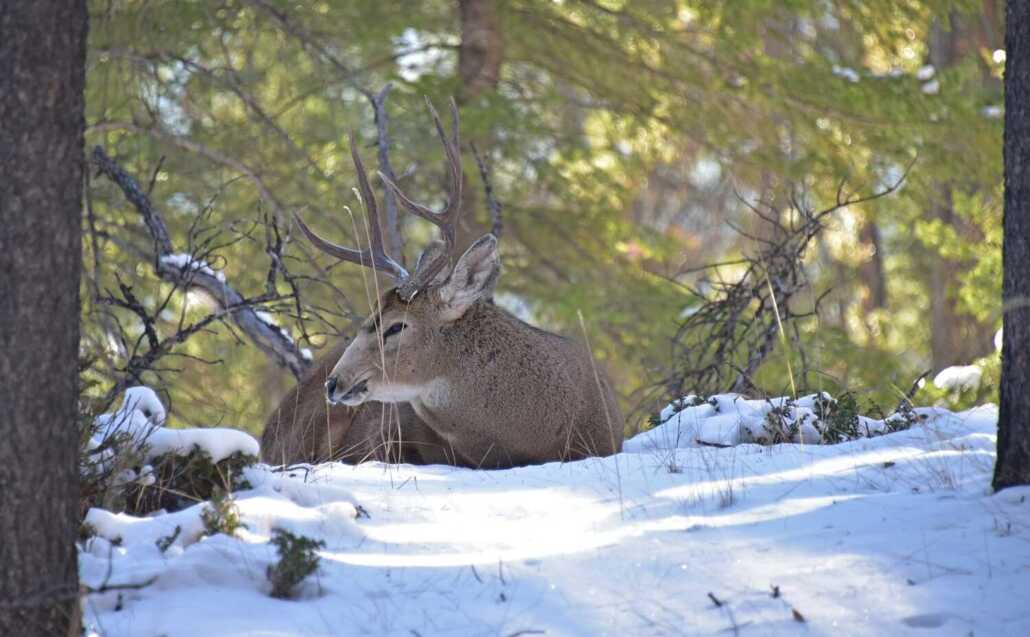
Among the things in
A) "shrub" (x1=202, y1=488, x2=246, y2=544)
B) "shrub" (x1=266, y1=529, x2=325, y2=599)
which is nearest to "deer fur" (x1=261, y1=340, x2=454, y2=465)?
"shrub" (x1=202, y1=488, x2=246, y2=544)

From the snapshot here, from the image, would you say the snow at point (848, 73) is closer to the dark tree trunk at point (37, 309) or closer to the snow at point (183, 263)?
the snow at point (183, 263)

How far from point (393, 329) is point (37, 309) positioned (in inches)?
135

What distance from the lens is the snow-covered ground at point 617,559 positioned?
3725 millimetres

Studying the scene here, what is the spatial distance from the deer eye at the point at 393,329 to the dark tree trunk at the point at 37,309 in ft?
10.9

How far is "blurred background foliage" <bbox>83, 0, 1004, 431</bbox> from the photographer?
12.5 meters

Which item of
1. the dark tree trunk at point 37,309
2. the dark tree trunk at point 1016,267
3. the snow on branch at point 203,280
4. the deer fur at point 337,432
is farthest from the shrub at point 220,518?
the snow on branch at point 203,280

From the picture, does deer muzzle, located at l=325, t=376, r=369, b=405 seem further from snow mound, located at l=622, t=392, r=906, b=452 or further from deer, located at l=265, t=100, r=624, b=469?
snow mound, located at l=622, t=392, r=906, b=452

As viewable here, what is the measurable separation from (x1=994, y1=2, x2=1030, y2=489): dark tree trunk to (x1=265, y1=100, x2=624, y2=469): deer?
247cm

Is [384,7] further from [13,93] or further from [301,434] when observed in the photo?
[13,93]

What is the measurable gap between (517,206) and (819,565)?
468 inches

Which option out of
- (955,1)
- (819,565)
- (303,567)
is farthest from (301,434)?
(955,1)

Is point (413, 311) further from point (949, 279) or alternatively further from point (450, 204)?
point (949, 279)

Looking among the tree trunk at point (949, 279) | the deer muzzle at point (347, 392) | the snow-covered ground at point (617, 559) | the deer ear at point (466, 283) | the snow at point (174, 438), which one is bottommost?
the snow-covered ground at point (617, 559)

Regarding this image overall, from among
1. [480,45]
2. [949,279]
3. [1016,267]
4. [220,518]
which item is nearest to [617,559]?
[220,518]
